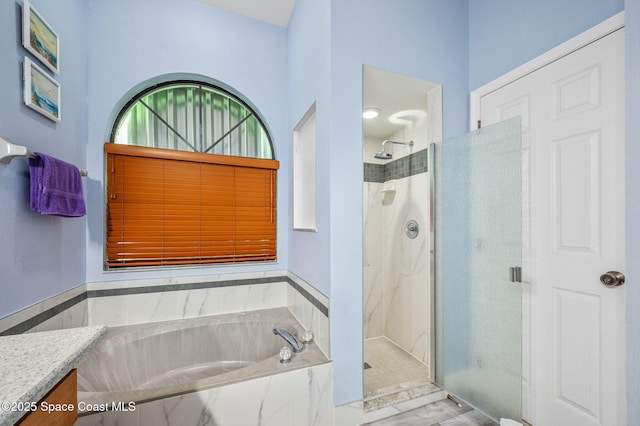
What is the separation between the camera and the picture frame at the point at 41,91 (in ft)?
4.22

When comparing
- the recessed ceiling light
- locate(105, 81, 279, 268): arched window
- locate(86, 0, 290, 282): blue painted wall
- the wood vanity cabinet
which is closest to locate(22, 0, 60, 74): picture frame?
locate(86, 0, 290, 282): blue painted wall

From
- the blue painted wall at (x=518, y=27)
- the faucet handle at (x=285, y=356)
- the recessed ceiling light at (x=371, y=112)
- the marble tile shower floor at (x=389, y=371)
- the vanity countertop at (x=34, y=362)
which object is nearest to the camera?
the vanity countertop at (x=34, y=362)

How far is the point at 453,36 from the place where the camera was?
1842mm

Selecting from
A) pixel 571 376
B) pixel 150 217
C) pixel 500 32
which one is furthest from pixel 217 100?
pixel 571 376

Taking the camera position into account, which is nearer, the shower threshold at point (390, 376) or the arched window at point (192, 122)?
the shower threshold at point (390, 376)

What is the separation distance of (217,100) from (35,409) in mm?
2325

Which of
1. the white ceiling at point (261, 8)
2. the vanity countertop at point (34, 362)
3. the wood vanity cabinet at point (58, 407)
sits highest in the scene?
the white ceiling at point (261, 8)

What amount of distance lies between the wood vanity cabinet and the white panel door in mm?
2049

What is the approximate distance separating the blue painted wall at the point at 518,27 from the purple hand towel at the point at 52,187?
2628 millimetres

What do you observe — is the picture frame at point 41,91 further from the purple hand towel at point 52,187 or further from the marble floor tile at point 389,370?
the marble floor tile at point 389,370

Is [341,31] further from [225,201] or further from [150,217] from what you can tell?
[150,217]

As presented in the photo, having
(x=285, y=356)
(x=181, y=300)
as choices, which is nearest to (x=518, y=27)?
(x=285, y=356)

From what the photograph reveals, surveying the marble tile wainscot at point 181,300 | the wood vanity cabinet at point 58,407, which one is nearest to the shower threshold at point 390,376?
the marble tile wainscot at point 181,300

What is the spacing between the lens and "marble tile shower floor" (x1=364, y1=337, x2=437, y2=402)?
175 cm
